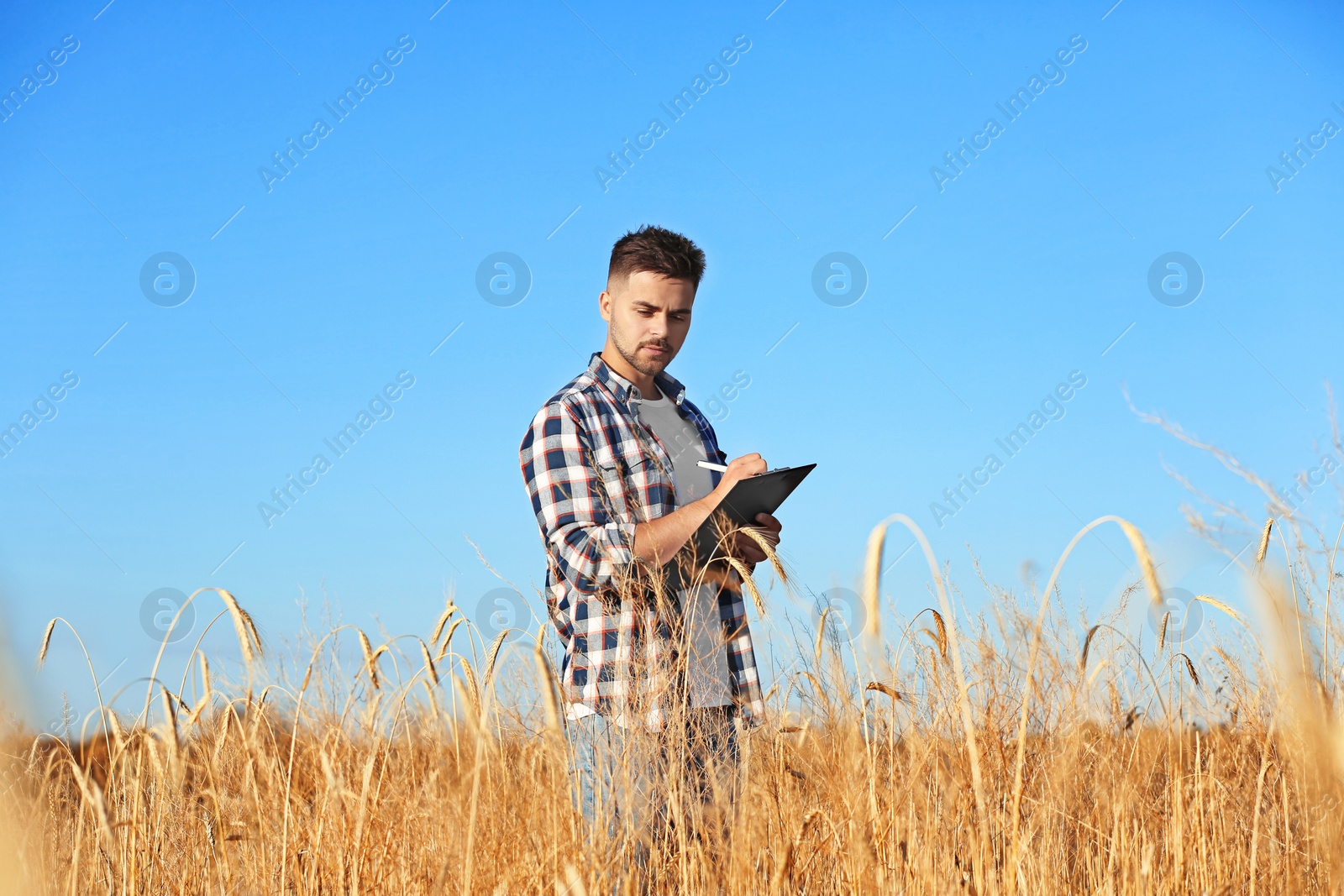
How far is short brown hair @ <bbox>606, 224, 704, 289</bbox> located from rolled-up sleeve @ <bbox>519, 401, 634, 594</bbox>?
501mm

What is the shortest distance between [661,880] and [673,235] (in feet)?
5.90

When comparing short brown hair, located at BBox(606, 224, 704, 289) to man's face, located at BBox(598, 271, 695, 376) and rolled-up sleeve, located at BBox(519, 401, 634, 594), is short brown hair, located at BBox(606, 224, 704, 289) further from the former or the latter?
rolled-up sleeve, located at BBox(519, 401, 634, 594)

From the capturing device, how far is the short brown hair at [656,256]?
2.76 m

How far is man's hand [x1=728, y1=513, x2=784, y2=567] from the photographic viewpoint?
2480 mm

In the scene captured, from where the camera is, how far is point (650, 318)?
275 cm

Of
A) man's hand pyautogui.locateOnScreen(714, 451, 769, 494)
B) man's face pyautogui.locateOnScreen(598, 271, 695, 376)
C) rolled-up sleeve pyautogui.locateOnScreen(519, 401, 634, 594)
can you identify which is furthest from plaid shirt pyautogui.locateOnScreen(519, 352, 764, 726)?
man's hand pyautogui.locateOnScreen(714, 451, 769, 494)

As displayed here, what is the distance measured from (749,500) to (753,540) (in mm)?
193

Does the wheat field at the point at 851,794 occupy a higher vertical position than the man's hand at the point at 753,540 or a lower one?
lower

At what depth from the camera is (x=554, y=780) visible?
6.81ft

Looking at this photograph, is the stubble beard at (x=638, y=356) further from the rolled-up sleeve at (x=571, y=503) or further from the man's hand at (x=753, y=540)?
→ the man's hand at (x=753, y=540)

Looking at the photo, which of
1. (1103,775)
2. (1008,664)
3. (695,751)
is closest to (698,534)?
(695,751)

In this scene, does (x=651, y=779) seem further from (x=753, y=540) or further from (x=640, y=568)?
(x=753, y=540)

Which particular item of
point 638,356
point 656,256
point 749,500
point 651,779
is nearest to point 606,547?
point 749,500

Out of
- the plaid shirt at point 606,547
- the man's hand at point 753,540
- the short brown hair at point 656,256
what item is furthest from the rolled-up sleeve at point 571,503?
the short brown hair at point 656,256
